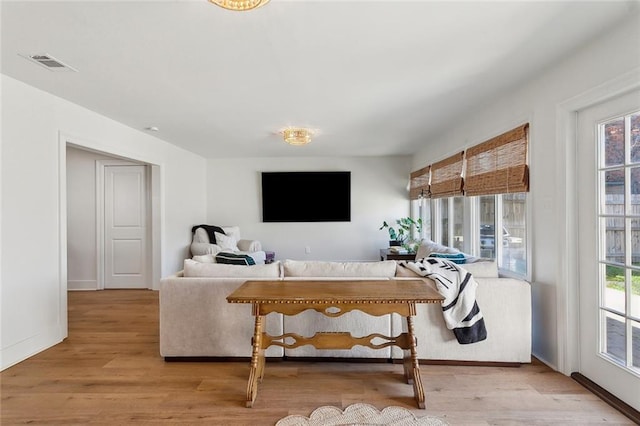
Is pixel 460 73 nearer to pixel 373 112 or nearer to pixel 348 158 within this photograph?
pixel 373 112

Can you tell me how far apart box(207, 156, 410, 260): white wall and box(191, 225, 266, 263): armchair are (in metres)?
0.43

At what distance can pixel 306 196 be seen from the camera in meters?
6.18

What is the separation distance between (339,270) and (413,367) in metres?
0.89

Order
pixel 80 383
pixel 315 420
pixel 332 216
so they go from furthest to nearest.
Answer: pixel 332 216 < pixel 80 383 < pixel 315 420

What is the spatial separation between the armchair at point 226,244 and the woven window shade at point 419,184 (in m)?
2.93

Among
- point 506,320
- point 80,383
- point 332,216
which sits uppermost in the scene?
point 332,216

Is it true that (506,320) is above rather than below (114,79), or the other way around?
below

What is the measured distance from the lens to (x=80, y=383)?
2199 mm

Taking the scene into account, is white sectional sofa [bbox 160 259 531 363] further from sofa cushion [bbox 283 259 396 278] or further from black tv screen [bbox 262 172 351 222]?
black tv screen [bbox 262 172 351 222]

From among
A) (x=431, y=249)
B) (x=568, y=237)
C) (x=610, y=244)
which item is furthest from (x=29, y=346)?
→ (x=610, y=244)

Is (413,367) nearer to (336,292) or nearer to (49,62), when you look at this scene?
(336,292)

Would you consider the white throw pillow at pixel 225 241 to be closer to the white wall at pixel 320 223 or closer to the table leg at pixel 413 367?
the white wall at pixel 320 223

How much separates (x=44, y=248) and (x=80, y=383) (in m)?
1.28

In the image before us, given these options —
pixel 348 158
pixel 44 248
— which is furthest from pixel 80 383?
pixel 348 158
